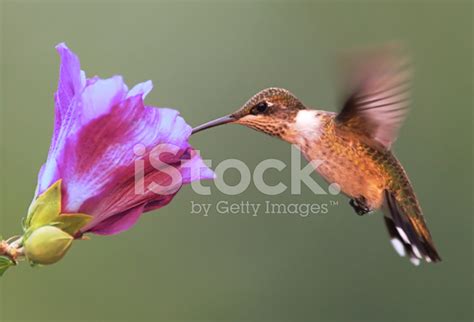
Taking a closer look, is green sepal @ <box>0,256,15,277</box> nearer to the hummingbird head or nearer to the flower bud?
the flower bud

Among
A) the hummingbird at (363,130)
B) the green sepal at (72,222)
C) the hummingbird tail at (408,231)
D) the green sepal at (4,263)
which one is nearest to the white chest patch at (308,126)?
the hummingbird at (363,130)

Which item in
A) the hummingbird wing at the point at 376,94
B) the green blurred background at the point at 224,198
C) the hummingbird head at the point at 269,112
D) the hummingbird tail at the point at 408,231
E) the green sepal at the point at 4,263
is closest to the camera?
the green sepal at the point at 4,263

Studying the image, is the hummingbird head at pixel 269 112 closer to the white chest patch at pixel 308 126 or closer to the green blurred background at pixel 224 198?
the white chest patch at pixel 308 126

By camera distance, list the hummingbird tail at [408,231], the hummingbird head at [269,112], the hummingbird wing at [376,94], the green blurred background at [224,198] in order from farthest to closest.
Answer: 1. the green blurred background at [224,198]
2. the hummingbird tail at [408,231]
3. the hummingbird head at [269,112]
4. the hummingbird wing at [376,94]

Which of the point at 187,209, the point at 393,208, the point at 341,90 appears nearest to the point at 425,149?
the point at 187,209

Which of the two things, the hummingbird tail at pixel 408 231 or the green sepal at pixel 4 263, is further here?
the hummingbird tail at pixel 408 231

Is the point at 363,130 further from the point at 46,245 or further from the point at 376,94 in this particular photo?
the point at 46,245

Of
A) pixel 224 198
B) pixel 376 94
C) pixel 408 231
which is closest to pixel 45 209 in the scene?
pixel 376 94
